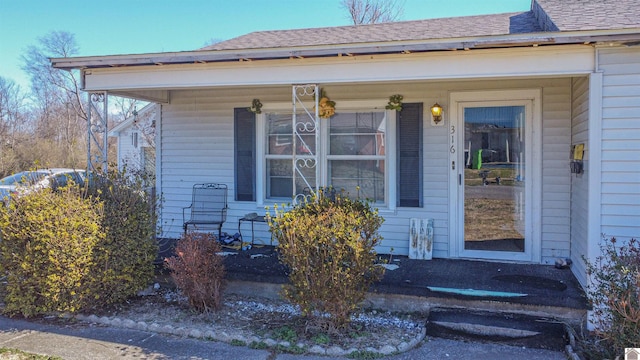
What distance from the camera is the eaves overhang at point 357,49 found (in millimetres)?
3816

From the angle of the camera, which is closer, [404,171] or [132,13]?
[404,171]

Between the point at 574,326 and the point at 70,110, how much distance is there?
27825 mm

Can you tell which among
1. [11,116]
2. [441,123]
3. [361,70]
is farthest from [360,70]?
[11,116]

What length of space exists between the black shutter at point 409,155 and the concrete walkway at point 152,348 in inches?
89.7

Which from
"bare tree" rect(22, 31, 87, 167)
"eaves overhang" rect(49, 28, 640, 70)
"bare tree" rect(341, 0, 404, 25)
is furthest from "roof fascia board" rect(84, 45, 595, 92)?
"bare tree" rect(22, 31, 87, 167)

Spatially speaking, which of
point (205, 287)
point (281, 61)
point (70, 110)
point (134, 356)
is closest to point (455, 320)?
point (205, 287)

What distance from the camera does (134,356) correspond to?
139 inches

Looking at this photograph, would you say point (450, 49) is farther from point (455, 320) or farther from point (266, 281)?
point (266, 281)

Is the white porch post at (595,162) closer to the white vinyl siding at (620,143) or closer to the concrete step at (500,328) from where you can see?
the white vinyl siding at (620,143)

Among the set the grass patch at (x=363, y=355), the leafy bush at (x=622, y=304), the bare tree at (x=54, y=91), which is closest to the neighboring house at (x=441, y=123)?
the leafy bush at (x=622, y=304)

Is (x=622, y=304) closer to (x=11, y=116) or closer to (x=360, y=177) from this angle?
(x=360, y=177)

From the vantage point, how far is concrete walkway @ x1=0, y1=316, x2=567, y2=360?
3.53m

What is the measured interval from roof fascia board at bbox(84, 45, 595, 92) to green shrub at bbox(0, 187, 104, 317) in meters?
1.62

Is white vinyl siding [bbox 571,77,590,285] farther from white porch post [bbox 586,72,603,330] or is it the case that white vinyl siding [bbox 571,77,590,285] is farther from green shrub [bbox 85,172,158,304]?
green shrub [bbox 85,172,158,304]
